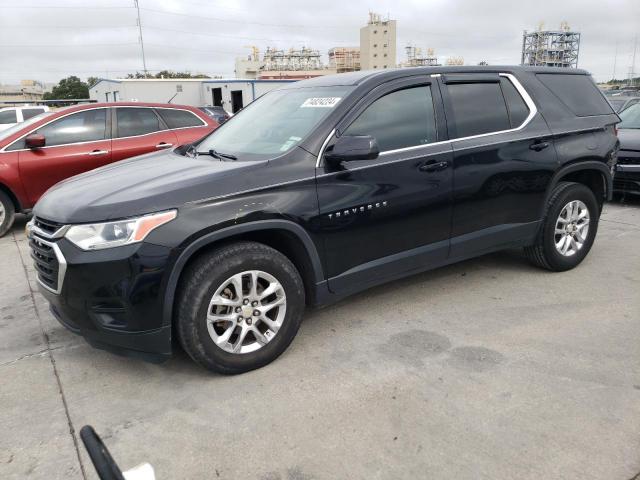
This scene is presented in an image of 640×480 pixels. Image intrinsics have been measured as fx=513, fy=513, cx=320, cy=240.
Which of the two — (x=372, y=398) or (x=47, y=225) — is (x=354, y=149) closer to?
(x=372, y=398)

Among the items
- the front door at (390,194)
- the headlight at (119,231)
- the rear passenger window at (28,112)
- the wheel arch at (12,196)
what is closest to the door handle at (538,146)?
the front door at (390,194)

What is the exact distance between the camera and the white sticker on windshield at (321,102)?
346 centimetres

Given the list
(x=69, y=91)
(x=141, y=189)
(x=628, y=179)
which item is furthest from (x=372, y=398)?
(x=69, y=91)

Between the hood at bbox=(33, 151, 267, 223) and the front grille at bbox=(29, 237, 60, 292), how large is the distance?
175 mm

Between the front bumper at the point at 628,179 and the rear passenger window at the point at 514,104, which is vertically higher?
the rear passenger window at the point at 514,104

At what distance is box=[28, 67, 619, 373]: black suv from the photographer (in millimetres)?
2785

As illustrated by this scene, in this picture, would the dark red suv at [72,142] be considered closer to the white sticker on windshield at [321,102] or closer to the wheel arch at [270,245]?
the white sticker on windshield at [321,102]

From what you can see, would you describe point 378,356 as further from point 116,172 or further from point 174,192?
point 116,172

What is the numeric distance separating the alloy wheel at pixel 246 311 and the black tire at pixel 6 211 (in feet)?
16.3

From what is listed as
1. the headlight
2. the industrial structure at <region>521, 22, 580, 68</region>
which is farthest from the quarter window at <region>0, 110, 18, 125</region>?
the industrial structure at <region>521, 22, 580, 68</region>

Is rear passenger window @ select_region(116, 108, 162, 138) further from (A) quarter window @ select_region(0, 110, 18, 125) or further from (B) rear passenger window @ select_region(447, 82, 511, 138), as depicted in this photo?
(A) quarter window @ select_region(0, 110, 18, 125)

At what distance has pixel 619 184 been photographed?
7.67 metres

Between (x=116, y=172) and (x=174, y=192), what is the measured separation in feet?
2.97

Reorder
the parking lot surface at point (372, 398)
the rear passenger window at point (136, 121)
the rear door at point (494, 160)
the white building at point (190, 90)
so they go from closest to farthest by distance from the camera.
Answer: the parking lot surface at point (372, 398) → the rear door at point (494, 160) → the rear passenger window at point (136, 121) → the white building at point (190, 90)
